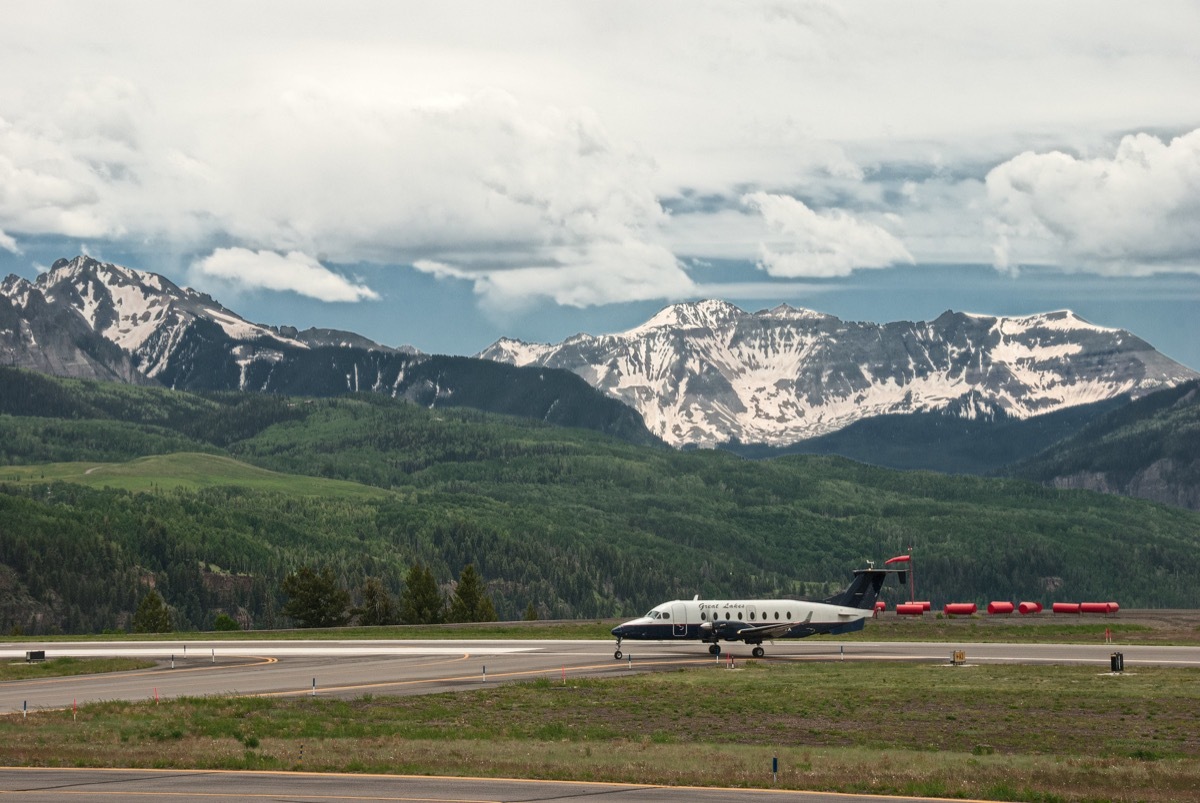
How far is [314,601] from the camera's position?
158375 millimetres

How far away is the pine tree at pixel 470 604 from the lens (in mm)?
161500

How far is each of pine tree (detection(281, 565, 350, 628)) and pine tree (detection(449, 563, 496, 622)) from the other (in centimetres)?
1339

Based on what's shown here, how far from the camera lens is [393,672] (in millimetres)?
84750

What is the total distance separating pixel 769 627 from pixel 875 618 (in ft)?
123

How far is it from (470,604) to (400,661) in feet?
234

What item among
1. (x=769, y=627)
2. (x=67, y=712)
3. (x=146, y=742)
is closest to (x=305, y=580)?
(x=769, y=627)

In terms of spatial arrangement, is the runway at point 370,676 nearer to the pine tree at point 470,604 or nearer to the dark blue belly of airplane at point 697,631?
the dark blue belly of airplane at point 697,631

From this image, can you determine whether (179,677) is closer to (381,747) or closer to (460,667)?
(460,667)

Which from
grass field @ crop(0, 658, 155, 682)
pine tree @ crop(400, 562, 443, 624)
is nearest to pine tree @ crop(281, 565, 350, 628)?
pine tree @ crop(400, 562, 443, 624)

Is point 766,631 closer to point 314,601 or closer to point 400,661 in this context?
point 400,661

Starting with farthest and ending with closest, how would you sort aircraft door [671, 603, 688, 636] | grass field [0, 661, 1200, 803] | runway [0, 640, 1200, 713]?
aircraft door [671, 603, 688, 636]
runway [0, 640, 1200, 713]
grass field [0, 661, 1200, 803]

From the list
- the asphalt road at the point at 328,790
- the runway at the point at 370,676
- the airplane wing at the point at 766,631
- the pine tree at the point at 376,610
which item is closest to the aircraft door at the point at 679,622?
the runway at the point at 370,676

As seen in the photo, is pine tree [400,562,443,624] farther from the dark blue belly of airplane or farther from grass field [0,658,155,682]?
the dark blue belly of airplane

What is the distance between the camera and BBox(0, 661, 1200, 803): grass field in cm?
4419
